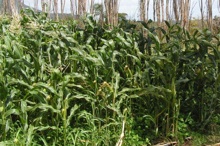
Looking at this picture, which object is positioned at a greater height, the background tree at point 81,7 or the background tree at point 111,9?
the background tree at point 81,7

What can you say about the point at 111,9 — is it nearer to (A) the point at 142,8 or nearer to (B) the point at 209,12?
(A) the point at 142,8

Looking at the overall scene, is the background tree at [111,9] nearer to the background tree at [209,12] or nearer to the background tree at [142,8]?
the background tree at [142,8]

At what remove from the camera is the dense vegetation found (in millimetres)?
2525

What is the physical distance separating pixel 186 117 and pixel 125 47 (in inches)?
33.2

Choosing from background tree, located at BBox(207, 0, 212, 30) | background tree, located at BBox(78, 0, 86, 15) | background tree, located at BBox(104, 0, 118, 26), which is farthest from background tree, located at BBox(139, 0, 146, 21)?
background tree, located at BBox(78, 0, 86, 15)

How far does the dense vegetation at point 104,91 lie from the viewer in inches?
99.4

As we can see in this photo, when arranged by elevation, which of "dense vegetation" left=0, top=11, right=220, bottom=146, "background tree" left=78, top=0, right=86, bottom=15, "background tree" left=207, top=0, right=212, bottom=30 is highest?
"background tree" left=78, top=0, right=86, bottom=15

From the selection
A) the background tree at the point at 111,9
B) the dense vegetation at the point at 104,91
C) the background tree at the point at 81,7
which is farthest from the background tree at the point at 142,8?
the dense vegetation at the point at 104,91

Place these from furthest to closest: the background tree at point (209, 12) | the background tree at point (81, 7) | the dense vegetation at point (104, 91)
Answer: the background tree at point (81, 7) < the background tree at point (209, 12) < the dense vegetation at point (104, 91)

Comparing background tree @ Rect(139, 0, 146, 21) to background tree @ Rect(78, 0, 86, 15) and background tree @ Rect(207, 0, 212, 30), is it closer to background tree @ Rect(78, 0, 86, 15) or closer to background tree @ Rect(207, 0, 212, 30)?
background tree @ Rect(207, 0, 212, 30)

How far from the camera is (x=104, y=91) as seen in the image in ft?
9.26

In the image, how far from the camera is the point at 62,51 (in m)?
3.11

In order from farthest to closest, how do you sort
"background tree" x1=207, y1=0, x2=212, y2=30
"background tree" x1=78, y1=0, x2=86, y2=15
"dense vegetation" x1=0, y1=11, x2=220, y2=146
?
"background tree" x1=78, y1=0, x2=86, y2=15 → "background tree" x1=207, y1=0, x2=212, y2=30 → "dense vegetation" x1=0, y1=11, x2=220, y2=146

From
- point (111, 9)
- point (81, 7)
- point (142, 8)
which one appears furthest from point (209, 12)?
point (81, 7)
